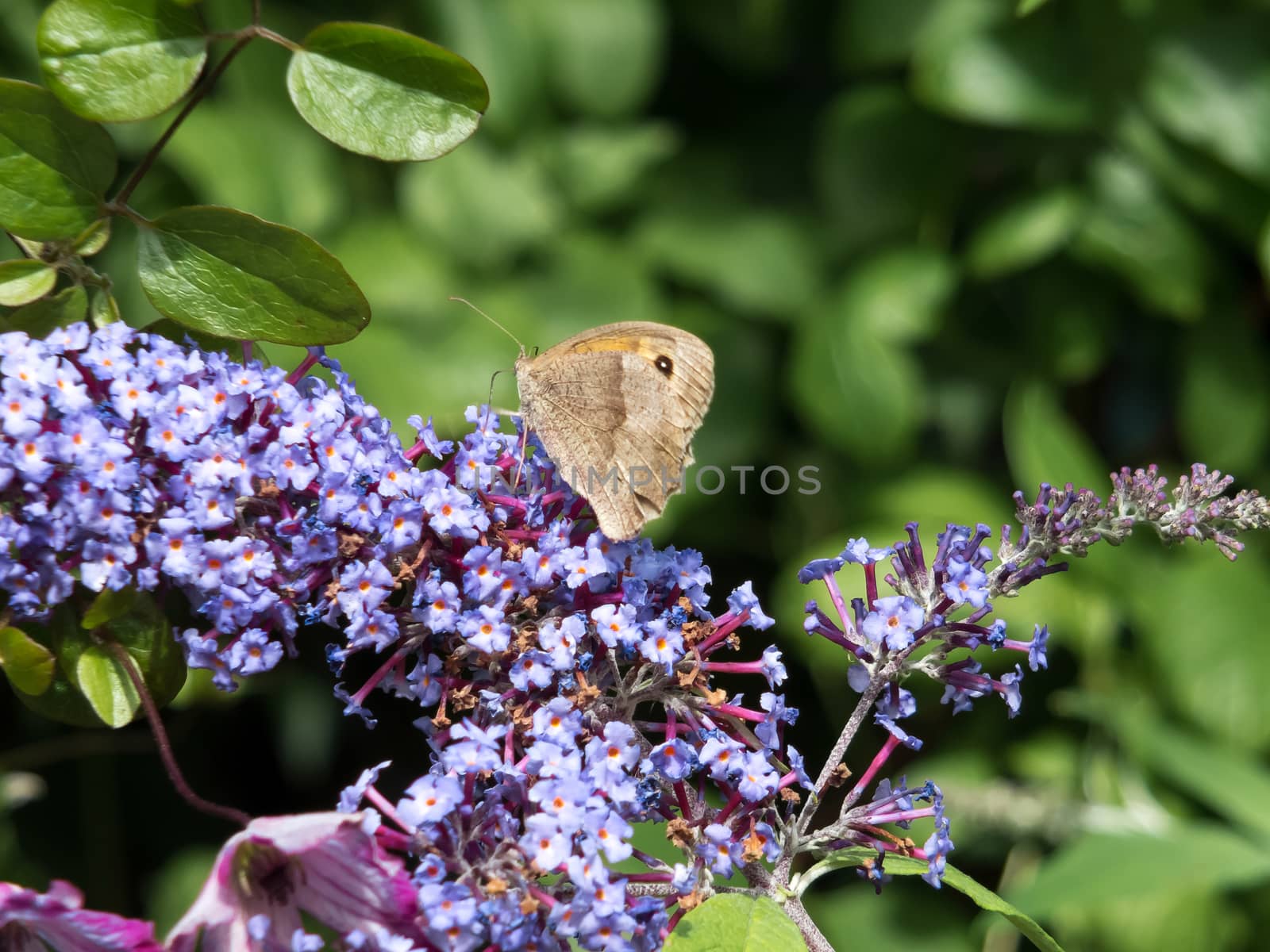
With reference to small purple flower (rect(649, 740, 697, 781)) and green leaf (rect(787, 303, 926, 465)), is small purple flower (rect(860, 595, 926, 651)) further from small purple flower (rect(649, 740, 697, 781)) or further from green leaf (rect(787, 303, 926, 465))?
green leaf (rect(787, 303, 926, 465))

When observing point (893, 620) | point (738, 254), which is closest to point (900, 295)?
point (738, 254)

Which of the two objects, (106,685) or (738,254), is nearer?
(106,685)

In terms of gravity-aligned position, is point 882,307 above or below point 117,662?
above

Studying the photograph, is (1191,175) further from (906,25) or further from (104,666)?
(104,666)

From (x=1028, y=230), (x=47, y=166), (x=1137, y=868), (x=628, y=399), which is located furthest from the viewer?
(x=1028, y=230)

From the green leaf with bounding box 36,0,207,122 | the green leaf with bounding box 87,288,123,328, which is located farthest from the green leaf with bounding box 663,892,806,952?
the green leaf with bounding box 36,0,207,122

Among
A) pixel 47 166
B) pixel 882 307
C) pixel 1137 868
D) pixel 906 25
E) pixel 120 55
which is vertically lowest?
A: pixel 1137 868
